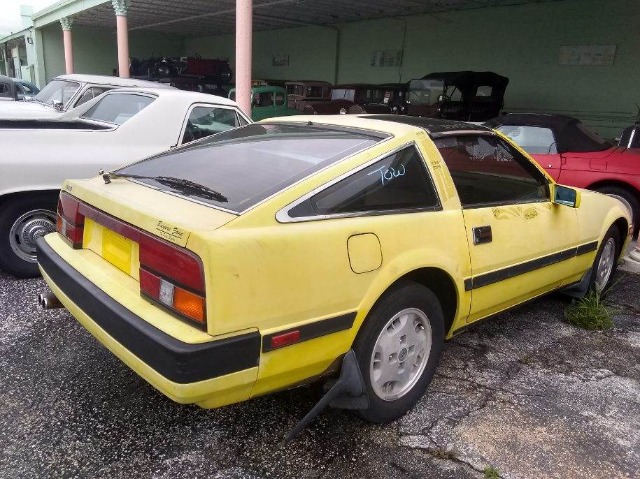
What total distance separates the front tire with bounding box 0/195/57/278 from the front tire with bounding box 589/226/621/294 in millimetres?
4270

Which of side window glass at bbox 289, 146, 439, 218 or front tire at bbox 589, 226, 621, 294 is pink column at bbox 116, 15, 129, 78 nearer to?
front tire at bbox 589, 226, 621, 294

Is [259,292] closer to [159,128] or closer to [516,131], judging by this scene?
[159,128]

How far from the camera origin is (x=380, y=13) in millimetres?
18188

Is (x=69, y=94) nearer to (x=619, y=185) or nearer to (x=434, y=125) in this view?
(x=434, y=125)

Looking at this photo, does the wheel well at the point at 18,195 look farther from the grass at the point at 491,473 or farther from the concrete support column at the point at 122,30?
the concrete support column at the point at 122,30

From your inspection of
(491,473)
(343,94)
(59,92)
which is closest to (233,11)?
(343,94)

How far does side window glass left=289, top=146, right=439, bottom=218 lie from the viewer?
2119mm

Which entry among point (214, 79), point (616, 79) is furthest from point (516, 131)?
point (214, 79)

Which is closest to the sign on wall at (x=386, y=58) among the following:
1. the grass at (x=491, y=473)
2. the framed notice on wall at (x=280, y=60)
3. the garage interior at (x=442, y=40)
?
the garage interior at (x=442, y=40)

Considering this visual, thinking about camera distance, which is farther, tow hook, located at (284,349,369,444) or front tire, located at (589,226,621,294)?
front tire, located at (589,226,621,294)

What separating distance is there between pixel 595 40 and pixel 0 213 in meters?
14.8

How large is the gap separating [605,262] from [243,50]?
25.2 feet

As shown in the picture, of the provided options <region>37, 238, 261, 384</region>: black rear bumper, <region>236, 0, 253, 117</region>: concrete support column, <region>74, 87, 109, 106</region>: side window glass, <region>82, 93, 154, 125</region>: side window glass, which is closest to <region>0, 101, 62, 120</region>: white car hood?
<region>74, 87, 109, 106</region>: side window glass

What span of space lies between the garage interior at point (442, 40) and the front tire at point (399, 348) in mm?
13548
